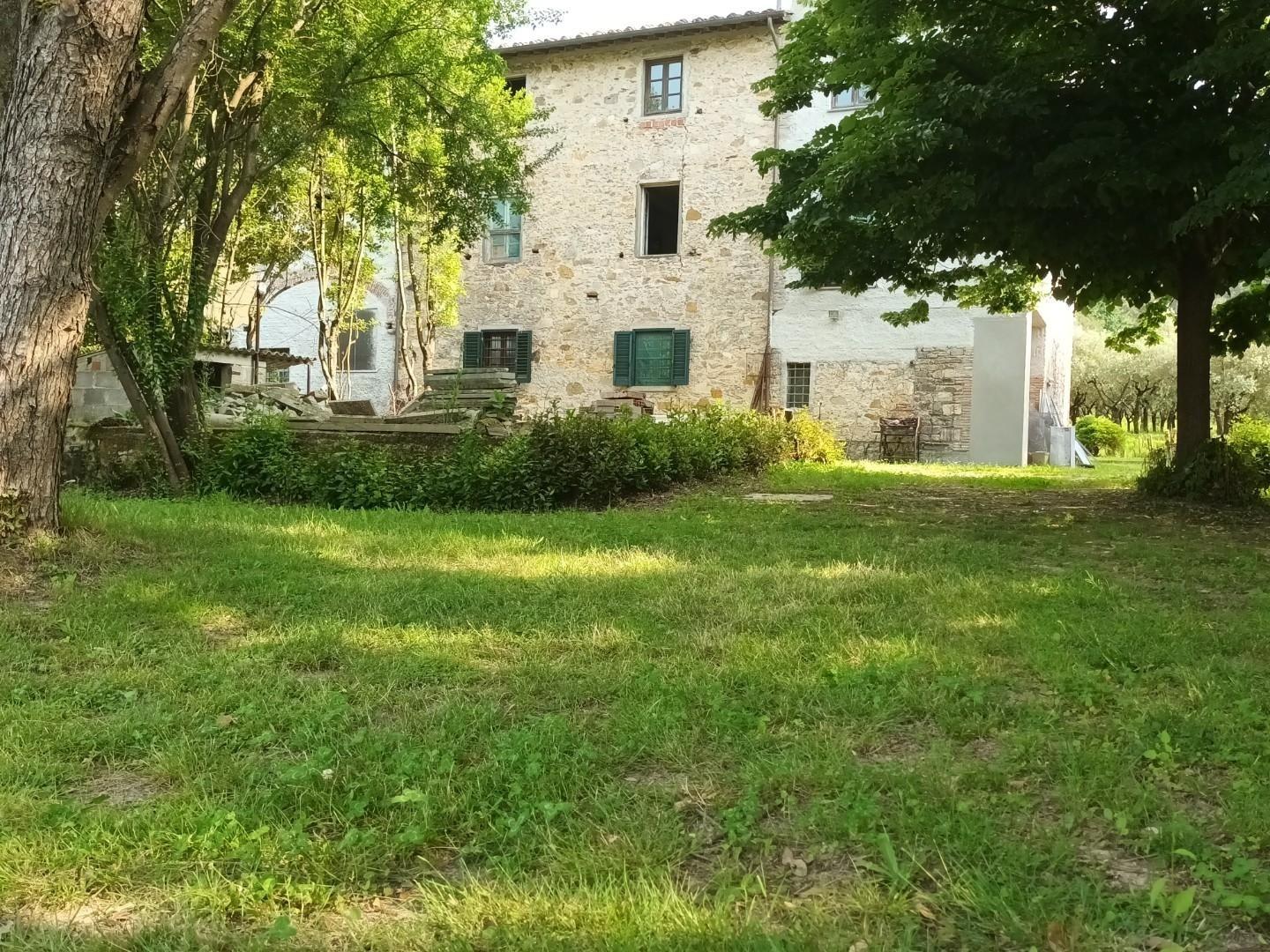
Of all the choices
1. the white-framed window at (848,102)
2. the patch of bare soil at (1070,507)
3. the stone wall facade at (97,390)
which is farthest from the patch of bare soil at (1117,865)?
the white-framed window at (848,102)

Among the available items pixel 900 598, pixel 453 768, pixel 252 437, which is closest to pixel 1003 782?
pixel 453 768

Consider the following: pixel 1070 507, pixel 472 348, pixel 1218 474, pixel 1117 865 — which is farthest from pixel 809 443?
pixel 1117 865

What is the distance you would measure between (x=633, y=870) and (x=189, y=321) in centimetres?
875

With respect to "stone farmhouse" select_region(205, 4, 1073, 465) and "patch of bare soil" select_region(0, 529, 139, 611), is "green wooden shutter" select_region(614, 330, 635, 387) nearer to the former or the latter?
"stone farmhouse" select_region(205, 4, 1073, 465)

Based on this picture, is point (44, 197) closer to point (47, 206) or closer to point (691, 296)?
point (47, 206)

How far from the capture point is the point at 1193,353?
9539 mm

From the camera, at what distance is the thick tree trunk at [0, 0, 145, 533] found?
4.76m

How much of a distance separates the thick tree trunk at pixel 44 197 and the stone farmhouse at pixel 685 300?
530 inches

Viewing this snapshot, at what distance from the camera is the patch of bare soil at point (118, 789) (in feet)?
7.86

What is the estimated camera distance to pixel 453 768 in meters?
2.52

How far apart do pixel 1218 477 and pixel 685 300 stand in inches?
471

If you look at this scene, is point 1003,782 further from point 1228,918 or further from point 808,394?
point 808,394

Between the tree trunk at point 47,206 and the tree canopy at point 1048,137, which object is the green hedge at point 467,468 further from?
the tree trunk at point 47,206

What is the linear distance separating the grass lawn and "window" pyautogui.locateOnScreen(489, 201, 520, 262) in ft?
54.5
